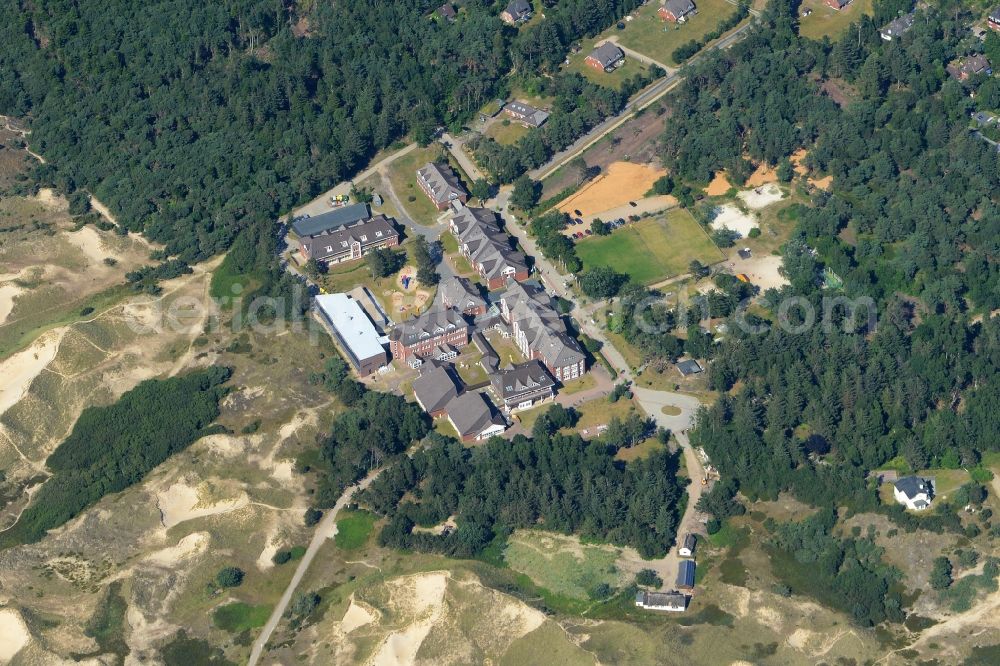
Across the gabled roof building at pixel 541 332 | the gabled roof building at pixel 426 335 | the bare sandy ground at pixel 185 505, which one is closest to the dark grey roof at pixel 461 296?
the gabled roof building at pixel 541 332

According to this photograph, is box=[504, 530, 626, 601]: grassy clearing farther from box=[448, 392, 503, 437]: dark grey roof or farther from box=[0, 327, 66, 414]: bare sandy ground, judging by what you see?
box=[0, 327, 66, 414]: bare sandy ground

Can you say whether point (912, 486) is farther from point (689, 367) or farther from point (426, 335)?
point (426, 335)

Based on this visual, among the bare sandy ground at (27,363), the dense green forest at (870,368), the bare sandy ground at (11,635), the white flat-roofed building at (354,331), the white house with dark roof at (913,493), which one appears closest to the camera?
the bare sandy ground at (11,635)

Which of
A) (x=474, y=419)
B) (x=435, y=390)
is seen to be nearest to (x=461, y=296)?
(x=435, y=390)

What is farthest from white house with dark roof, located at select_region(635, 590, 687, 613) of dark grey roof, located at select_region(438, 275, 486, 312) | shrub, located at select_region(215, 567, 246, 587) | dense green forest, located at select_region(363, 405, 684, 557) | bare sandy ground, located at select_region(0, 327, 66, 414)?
Answer: bare sandy ground, located at select_region(0, 327, 66, 414)

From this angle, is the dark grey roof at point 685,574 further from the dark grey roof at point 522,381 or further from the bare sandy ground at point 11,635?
the bare sandy ground at point 11,635

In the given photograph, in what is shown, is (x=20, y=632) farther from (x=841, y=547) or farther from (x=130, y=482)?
(x=841, y=547)

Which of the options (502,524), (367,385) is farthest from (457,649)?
(367,385)
